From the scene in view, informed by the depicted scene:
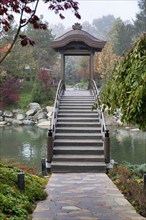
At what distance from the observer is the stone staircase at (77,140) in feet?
28.8

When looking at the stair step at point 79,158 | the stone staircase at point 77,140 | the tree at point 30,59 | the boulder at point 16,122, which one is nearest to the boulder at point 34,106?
the boulder at point 16,122

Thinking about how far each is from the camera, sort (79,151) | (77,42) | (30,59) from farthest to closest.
Answer: (30,59), (77,42), (79,151)

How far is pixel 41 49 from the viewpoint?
36438 mm

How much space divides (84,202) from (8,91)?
80.1 ft

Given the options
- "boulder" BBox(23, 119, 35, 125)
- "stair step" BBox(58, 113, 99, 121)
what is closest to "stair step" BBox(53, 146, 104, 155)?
"stair step" BBox(58, 113, 99, 121)

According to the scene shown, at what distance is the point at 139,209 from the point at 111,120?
21223 millimetres

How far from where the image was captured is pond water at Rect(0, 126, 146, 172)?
12.8 metres

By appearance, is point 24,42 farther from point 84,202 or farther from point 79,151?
point 79,151

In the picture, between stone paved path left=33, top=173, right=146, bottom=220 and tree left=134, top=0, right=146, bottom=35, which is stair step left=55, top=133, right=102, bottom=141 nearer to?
stone paved path left=33, top=173, right=146, bottom=220

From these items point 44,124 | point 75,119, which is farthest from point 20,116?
point 75,119

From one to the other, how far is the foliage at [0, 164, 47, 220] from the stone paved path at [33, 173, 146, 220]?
16cm

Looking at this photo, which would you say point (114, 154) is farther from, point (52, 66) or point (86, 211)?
point (52, 66)

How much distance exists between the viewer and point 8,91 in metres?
28.8

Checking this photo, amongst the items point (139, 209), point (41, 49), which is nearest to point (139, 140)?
point (139, 209)
